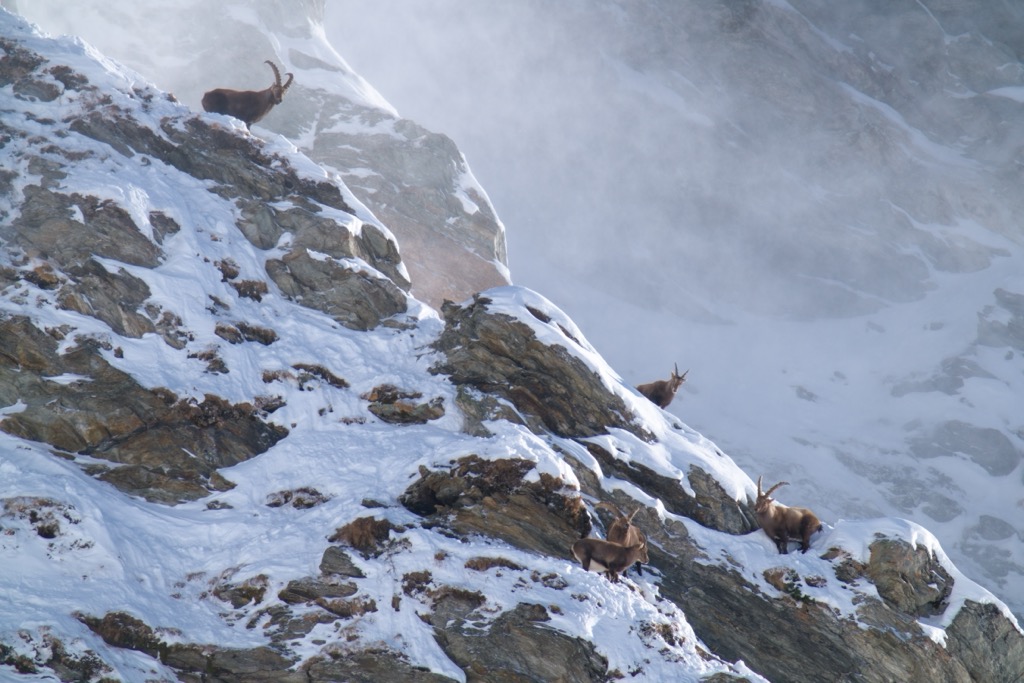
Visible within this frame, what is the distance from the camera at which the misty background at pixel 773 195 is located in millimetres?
125500

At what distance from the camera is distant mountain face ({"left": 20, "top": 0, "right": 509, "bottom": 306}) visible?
48.7 meters

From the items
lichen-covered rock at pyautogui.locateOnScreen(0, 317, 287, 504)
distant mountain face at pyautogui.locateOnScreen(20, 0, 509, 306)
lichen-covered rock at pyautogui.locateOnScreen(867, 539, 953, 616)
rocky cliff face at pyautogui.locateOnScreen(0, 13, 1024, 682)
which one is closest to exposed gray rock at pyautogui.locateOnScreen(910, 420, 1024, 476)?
distant mountain face at pyautogui.locateOnScreen(20, 0, 509, 306)

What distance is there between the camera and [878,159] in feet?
554

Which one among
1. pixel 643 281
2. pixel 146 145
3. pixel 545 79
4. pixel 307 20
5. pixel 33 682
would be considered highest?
pixel 545 79

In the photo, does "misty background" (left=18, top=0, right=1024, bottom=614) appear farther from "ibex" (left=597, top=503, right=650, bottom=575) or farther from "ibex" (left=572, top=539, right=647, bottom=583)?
"ibex" (left=572, top=539, right=647, bottom=583)

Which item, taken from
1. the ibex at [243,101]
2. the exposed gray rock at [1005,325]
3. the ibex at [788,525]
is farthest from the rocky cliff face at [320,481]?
the exposed gray rock at [1005,325]

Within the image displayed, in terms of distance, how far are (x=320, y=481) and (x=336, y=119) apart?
4233 cm

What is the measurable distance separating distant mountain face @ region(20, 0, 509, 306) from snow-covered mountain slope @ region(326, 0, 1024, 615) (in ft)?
246

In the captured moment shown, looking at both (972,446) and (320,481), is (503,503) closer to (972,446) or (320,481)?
(320,481)

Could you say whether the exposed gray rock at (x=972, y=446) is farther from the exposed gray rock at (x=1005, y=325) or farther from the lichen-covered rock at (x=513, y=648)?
the lichen-covered rock at (x=513, y=648)

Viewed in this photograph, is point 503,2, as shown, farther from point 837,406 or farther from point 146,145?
point 146,145

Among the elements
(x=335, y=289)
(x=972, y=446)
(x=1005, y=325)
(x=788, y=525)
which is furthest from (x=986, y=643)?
(x=1005, y=325)

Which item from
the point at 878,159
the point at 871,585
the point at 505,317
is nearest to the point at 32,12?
the point at 505,317

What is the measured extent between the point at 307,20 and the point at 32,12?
21.8 m
